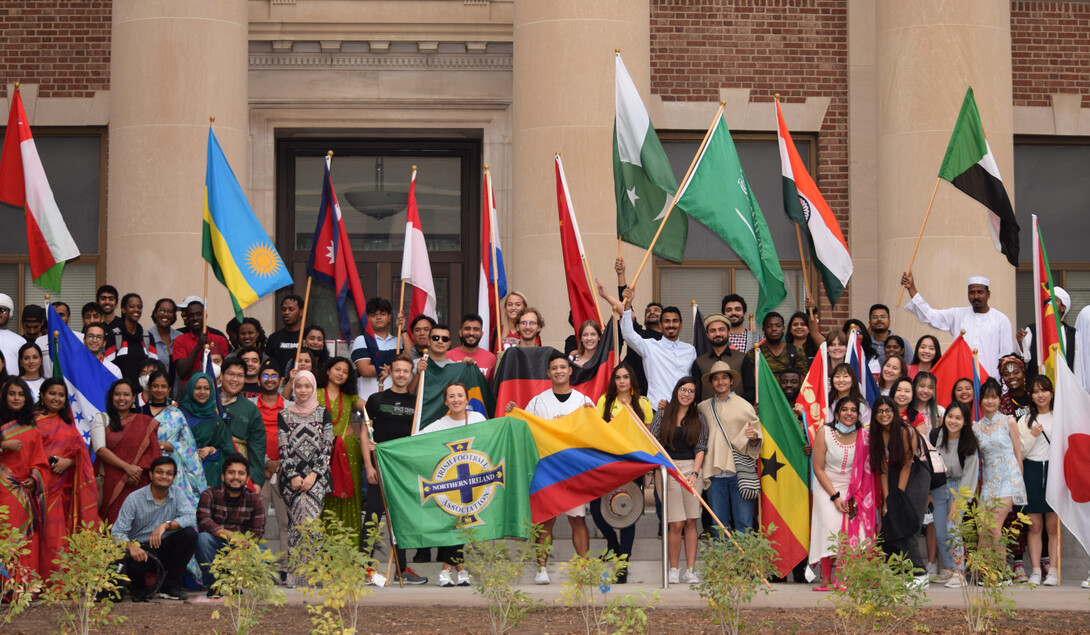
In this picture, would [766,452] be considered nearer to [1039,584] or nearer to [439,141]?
[1039,584]

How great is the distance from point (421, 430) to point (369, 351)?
1.59 meters

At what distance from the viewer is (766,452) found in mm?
12016

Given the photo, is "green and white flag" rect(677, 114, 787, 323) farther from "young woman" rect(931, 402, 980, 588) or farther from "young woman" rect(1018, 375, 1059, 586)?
"young woman" rect(1018, 375, 1059, 586)

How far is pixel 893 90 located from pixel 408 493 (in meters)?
8.86

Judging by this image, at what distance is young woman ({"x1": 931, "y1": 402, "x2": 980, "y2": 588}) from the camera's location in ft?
39.2

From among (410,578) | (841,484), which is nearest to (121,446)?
(410,578)

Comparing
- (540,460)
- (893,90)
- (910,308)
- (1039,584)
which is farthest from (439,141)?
(1039,584)

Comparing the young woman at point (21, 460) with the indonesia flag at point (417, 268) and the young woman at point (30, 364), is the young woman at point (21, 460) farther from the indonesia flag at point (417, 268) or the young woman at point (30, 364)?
the indonesia flag at point (417, 268)

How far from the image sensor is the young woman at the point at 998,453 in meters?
12.0

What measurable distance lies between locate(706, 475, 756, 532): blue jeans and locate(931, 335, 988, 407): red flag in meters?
2.41

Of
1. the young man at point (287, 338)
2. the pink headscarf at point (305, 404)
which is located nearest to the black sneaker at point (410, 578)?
the pink headscarf at point (305, 404)

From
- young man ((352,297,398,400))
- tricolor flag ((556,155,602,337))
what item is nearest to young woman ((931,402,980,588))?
tricolor flag ((556,155,602,337))

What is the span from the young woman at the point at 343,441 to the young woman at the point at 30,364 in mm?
2180

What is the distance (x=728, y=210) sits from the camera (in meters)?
13.0
